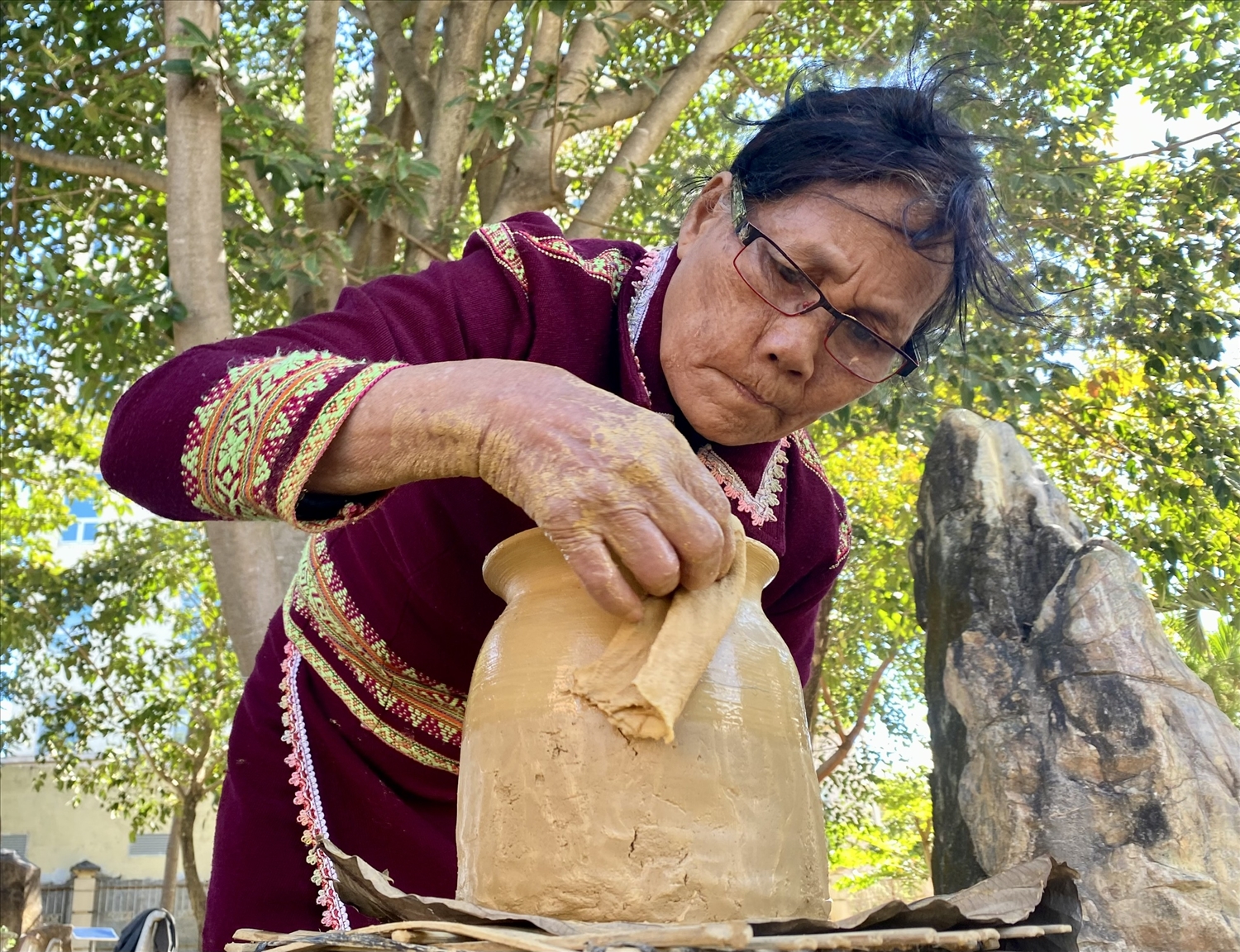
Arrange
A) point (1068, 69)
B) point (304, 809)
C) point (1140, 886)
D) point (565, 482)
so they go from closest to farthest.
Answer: point (565, 482)
point (304, 809)
point (1140, 886)
point (1068, 69)

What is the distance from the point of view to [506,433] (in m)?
1.45

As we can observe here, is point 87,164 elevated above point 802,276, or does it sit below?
above

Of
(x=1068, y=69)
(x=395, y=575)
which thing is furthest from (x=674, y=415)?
(x=1068, y=69)

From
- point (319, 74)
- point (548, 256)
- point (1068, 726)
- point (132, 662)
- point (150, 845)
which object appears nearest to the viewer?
point (548, 256)

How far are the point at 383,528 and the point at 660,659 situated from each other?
2.99 ft

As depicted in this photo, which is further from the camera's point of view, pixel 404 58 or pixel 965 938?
pixel 404 58

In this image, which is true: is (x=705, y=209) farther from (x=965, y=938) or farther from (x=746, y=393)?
(x=965, y=938)

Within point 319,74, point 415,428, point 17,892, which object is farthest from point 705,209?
point 17,892

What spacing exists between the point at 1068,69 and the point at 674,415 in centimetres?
665

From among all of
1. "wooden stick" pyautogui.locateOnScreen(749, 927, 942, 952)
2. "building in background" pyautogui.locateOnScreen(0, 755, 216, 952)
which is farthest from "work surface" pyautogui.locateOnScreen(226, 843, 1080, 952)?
"building in background" pyautogui.locateOnScreen(0, 755, 216, 952)

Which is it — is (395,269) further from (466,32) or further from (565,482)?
(565,482)

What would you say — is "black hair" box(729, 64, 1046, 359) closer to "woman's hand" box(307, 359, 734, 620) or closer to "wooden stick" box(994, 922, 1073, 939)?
"woman's hand" box(307, 359, 734, 620)

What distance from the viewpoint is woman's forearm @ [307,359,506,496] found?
1479mm

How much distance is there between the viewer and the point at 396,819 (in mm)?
2441
